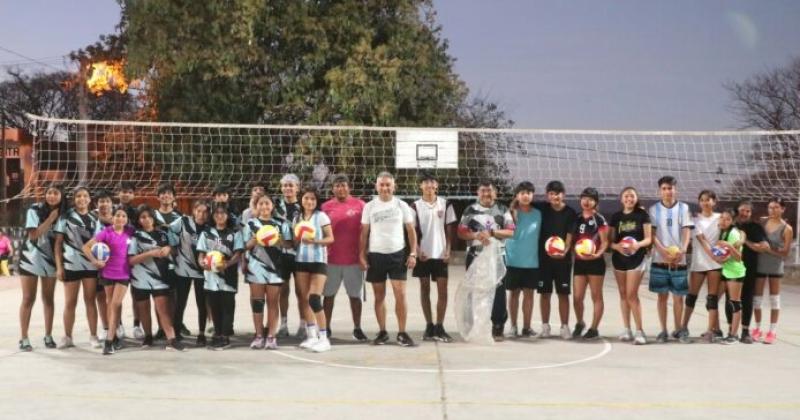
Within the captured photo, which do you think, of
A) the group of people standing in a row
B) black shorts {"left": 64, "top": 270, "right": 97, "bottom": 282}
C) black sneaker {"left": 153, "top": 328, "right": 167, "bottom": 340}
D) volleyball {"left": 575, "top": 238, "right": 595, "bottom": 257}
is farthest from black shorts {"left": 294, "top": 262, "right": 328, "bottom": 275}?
volleyball {"left": 575, "top": 238, "right": 595, "bottom": 257}

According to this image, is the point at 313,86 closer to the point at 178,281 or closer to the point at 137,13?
the point at 137,13

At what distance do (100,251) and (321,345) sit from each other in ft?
7.52

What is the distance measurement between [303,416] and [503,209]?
4121 mm

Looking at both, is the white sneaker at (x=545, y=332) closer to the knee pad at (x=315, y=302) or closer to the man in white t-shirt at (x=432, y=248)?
the man in white t-shirt at (x=432, y=248)

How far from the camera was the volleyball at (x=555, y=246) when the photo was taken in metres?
8.68

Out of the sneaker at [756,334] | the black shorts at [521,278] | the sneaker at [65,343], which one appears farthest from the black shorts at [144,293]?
the sneaker at [756,334]

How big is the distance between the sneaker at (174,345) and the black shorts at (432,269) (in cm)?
249

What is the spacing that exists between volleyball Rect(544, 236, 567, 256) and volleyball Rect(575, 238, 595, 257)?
0.17m

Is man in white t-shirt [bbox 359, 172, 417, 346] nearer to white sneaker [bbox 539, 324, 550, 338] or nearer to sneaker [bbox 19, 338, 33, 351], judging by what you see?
white sneaker [bbox 539, 324, 550, 338]

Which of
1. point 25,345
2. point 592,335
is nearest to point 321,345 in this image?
point 25,345

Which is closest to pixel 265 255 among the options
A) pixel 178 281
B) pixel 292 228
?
pixel 292 228

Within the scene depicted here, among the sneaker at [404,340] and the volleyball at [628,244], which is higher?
the volleyball at [628,244]

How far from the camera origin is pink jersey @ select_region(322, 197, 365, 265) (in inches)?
337

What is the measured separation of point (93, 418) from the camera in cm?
529
